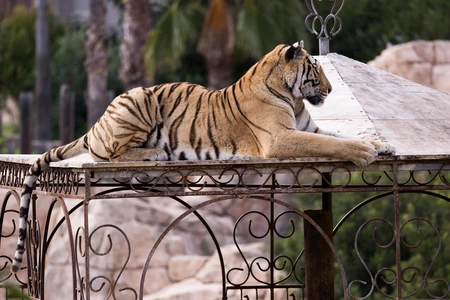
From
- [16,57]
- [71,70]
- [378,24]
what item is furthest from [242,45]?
[16,57]

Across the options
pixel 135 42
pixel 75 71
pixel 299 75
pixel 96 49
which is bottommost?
pixel 299 75

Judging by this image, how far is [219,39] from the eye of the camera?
17469 mm

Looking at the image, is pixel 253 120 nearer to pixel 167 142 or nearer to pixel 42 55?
pixel 167 142

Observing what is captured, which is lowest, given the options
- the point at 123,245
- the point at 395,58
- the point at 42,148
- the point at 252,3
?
the point at 123,245

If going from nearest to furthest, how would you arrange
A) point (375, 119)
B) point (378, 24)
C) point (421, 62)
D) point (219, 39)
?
point (375, 119) → point (421, 62) → point (219, 39) → point (378, 24)

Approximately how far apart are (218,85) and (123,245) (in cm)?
632

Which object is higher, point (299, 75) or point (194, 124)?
point (299, 75)

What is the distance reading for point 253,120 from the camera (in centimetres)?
523

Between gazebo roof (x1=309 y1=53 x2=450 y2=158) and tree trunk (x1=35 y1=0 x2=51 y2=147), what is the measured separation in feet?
39.3

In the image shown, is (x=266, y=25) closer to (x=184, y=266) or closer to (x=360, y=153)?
(x=184, y=266)

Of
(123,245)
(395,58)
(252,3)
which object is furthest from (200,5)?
(123,245)

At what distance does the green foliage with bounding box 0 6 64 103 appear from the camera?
73.4 feet

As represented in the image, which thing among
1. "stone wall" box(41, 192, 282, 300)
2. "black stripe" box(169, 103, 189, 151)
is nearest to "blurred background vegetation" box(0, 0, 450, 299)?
"stone wall" box(41, 192, 282, 300)

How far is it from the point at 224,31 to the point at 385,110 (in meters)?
12.1
